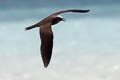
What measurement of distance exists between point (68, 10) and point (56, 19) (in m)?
3.49

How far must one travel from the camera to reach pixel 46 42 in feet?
27.7

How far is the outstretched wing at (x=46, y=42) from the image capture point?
7808 mm

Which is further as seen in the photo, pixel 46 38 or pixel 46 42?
pixel 46 38

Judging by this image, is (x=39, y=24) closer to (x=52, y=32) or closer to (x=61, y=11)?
(x=52, y=32)

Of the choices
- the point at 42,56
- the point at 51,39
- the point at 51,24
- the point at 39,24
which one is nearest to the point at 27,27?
the point at 39,24

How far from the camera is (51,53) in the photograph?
8.05 metres

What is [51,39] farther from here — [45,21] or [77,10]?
[77,10]

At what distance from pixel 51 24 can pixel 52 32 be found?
75 cm

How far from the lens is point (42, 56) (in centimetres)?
779

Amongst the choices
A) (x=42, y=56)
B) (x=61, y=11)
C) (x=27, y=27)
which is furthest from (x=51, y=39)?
(x=61, y=11)

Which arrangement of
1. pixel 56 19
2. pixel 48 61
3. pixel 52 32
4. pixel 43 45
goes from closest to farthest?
pixel 48 61 → pixel 43 45 → pixel 52 32 → pixel 56 19

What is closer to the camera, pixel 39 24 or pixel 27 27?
pixel 39 24

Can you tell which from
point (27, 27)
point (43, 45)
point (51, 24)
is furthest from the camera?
point (27, 27)

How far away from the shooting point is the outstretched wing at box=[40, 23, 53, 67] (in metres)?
7.81
